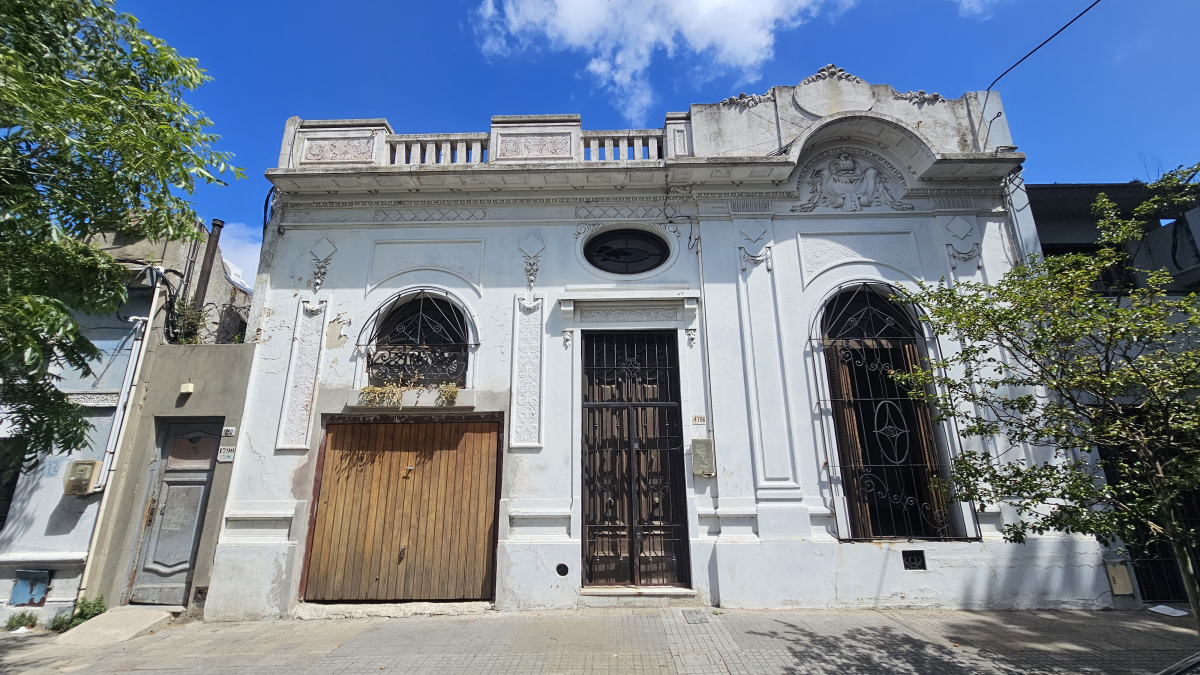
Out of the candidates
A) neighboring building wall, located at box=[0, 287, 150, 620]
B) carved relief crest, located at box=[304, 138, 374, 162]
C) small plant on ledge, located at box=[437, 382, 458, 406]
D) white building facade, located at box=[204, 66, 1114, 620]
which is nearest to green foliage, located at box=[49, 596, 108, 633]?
neighboring building wall, located at box=[0, 287, 150, 620]

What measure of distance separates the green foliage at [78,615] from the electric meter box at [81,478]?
1330 millimetres

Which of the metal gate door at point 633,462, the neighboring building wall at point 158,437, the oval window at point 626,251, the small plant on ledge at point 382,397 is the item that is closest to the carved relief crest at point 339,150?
the neighboring building wall at point 158,437

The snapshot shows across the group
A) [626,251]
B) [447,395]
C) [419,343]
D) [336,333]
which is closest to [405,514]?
[447,395]

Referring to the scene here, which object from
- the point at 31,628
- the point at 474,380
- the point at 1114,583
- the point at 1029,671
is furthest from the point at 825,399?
the point at 31,628

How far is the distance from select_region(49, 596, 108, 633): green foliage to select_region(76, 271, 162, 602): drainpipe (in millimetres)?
118

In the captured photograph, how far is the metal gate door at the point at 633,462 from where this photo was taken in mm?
6961

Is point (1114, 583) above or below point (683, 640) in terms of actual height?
above

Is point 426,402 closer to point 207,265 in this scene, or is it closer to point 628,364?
point 628,364

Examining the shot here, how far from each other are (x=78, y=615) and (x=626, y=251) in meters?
8.51

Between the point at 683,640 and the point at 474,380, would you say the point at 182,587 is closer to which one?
the point at 474,380

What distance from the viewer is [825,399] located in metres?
7.32

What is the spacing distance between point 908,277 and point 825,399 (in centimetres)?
231

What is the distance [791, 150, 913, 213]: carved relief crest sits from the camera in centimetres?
824

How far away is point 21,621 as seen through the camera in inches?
259
